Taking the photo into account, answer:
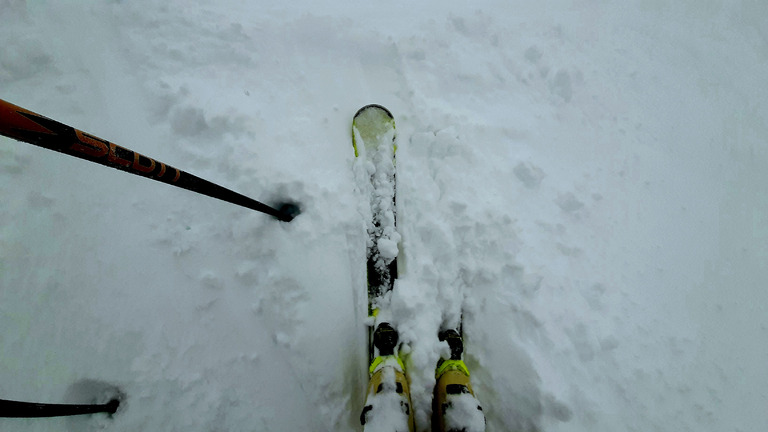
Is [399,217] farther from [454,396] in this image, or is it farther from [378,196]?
[454,396]

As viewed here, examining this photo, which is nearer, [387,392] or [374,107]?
[387,392]

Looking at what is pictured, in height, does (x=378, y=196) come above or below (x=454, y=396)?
above

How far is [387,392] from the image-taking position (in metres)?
1.85

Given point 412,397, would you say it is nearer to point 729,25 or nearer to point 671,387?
point 671,387

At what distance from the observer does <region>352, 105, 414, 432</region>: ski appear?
1799 mm

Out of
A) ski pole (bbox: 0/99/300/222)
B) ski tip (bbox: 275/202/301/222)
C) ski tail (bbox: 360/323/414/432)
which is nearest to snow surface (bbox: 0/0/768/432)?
ski tip (bbox: 275/202/301/222)

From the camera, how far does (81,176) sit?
7.85 ft

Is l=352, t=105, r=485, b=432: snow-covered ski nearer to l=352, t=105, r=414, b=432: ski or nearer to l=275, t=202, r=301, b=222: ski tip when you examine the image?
l=352, t=105, r=414, b=432: ski

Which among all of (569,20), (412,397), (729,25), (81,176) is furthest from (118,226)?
(729,25)

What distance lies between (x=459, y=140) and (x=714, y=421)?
2.60 m

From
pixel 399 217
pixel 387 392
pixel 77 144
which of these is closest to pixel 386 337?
pixel 387 392

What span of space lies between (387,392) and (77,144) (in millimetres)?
1783

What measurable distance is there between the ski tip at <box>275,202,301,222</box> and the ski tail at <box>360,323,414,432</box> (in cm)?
101

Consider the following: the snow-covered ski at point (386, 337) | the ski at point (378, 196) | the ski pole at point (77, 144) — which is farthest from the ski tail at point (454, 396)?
the ski pole at point (77, 144)
